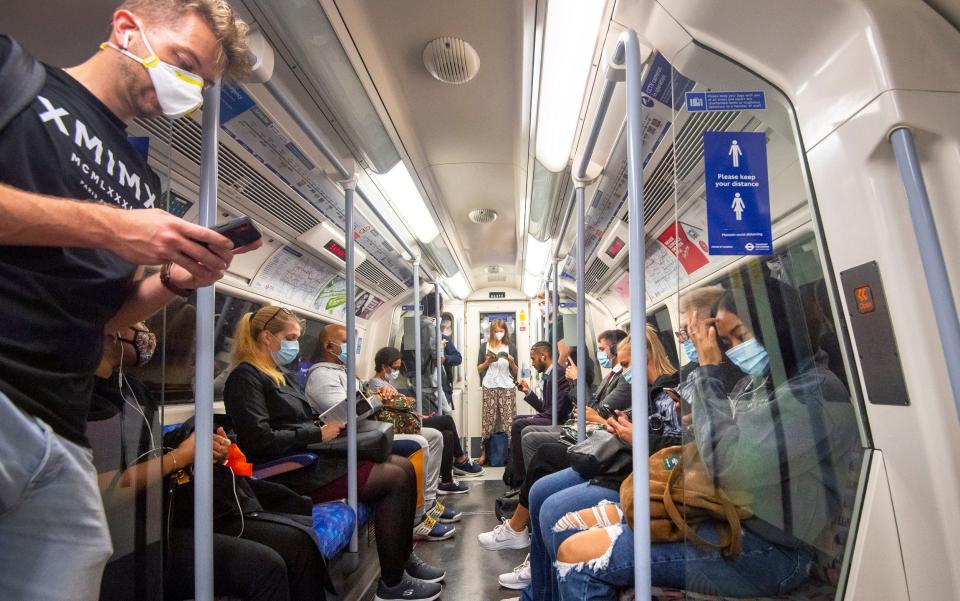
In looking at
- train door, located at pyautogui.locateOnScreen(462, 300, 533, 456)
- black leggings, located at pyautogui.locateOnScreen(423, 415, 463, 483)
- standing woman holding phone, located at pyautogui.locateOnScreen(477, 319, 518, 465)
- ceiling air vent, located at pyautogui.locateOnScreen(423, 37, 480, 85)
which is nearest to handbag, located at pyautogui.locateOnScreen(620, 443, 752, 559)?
ceiling air vent, located at pyautogui.locateOnScreen(423, 37, 480, 85)

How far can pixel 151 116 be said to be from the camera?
1.26 meters

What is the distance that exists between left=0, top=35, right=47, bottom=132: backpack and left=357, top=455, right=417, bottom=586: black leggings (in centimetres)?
237

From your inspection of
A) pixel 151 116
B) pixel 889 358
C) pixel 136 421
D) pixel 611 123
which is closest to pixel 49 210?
pixel 151 116

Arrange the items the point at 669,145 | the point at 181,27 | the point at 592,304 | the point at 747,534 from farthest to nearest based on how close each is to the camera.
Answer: the point at 592,304
the point at 669,145
the point at 747,534
the point at 181,27

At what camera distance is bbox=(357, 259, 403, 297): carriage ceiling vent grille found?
554 centimetres

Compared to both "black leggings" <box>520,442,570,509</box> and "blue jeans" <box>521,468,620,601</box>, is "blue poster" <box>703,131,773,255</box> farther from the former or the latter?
"black leggings" <box>520,442,570,509</box>

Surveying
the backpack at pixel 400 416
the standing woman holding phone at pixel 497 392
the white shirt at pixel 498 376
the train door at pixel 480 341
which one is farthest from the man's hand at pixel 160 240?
the train door at pixel 480 341

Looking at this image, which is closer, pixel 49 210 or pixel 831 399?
pixel 49 210

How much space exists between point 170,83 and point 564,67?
1.83m

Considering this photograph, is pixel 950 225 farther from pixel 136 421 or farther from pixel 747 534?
pixel 136 421

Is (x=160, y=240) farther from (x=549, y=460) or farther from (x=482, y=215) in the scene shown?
(x=482, y=215)

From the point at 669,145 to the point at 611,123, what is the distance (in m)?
0.35

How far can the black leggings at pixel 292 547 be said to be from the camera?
5.99 ft

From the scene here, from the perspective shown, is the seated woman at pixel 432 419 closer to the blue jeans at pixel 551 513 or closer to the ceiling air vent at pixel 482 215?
the ceiling air vent at pixel 482 215
